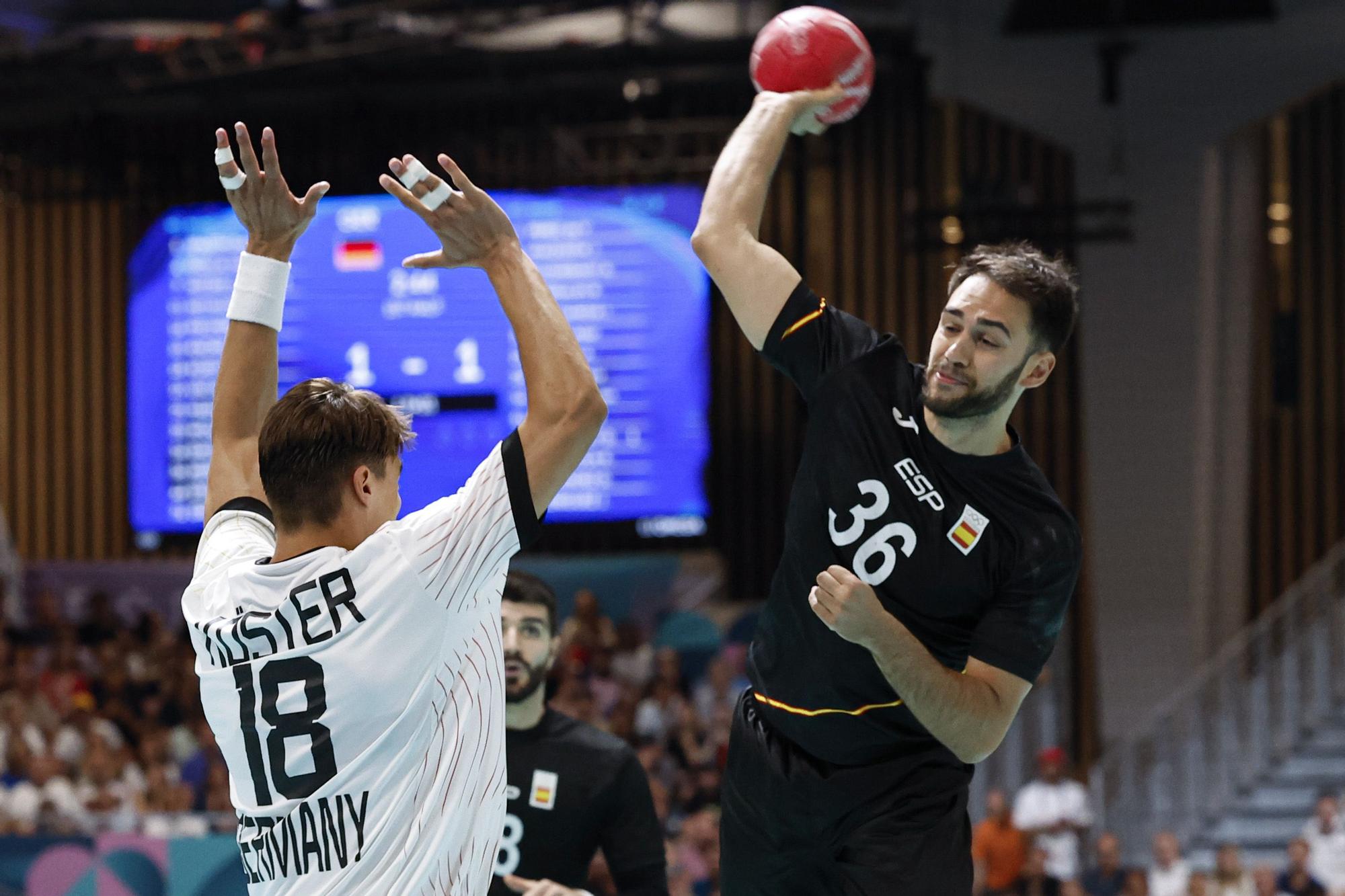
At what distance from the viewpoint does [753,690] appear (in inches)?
164

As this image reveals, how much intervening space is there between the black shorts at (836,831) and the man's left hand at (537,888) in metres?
0.44

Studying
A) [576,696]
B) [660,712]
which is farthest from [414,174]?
[660,712]

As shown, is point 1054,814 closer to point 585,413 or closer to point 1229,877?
point 1229,877

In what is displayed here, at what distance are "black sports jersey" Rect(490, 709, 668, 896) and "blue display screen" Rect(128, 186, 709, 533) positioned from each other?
38.6ft

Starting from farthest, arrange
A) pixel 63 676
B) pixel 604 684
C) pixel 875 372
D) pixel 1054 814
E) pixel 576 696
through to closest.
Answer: pixel 63 676 < pixel 604 684 < pixel 576 696 < pixel 1054 814 < pixel 875 372

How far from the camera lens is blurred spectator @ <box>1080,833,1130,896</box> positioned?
12.7 m

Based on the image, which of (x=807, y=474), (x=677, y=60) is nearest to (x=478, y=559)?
(x=807, y=474)

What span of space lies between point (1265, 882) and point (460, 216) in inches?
445

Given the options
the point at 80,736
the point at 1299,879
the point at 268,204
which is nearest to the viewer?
the point at 268,204

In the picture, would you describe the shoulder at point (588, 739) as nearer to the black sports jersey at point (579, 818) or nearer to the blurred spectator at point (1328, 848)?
the black sports jersey at point (579, 818)

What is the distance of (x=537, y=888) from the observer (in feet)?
13.8

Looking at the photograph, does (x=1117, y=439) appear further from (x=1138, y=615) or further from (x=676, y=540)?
(x=676, y=540)

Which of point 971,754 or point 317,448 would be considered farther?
point 971,754

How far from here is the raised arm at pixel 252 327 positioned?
11.5 ft
